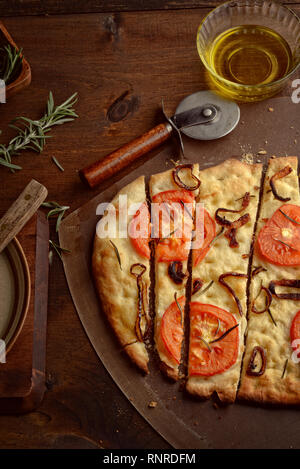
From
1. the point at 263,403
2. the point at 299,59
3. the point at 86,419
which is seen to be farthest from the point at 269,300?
the point at 299,59

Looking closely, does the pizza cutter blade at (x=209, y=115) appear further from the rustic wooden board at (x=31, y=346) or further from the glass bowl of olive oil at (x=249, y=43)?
the rustic wooden board at (x=31, y=346)

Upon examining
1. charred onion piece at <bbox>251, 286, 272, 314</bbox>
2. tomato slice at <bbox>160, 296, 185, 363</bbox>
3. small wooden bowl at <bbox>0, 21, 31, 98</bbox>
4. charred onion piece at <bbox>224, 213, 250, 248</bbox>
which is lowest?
tomato slice at <bbox>160, 296, 185, 363</bbox>

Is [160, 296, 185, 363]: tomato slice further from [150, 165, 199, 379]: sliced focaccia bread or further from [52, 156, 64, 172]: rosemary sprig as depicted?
[52, 156, 64, 172]: rosemary sprig

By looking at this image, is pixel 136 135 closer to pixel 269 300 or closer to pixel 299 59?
pixel 299 59

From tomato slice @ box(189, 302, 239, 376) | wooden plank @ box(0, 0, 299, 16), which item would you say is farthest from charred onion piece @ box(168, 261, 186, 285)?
wooden plank @ box(0, 0, 299, 16)

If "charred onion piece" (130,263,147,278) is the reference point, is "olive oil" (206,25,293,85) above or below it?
above

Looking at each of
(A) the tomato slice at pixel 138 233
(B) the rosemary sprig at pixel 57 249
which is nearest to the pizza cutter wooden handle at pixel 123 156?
(A) the tomato slice at pixel 138 233
